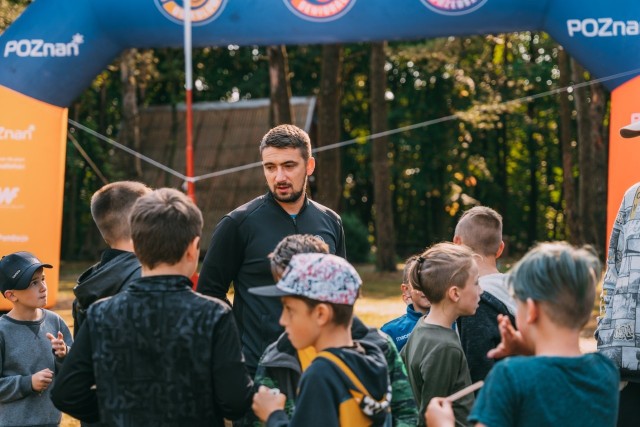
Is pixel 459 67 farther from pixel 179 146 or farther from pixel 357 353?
pixel 357 353

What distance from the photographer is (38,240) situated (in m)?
10.2

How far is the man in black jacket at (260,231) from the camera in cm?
418

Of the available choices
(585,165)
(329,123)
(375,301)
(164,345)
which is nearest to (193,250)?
(164,345)

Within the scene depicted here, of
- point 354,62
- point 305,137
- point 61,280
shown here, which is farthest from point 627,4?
point 354,62

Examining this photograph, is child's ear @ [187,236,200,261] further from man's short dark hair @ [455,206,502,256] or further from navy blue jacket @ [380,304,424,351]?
man's short dark hair @ [455,206,502,256]

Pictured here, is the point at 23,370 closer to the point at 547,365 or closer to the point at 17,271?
the point at 17,271

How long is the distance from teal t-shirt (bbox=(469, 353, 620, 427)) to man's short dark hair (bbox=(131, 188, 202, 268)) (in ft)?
3.68

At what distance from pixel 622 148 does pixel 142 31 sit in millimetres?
5208

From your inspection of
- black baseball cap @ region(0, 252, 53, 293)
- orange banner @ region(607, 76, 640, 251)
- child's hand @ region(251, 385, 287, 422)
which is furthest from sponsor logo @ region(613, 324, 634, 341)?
orange banner @ region(607, 76, 640, 251)

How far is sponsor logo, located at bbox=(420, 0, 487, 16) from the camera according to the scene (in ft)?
31.5

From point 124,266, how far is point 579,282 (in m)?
1.97

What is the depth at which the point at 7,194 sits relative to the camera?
1014cm

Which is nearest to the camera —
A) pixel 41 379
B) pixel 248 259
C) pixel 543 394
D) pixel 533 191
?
pixel 543 394

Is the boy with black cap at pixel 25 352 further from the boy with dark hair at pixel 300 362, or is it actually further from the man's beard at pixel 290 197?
the boy with dark hair at pixel 300 362
